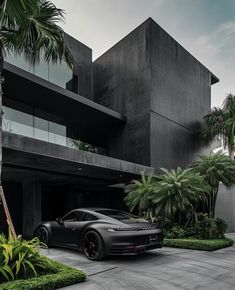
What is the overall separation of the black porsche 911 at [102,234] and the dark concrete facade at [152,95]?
26.7 ft

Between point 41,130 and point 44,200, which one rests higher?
point 41,130

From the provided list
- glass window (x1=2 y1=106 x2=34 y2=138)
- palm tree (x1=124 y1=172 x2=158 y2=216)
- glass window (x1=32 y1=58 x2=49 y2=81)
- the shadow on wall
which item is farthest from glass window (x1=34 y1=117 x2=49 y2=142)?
the shadow on wall

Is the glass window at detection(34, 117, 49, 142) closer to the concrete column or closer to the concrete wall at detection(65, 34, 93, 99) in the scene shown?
the concrete column

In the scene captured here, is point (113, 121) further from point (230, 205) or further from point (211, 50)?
point (230, 205)

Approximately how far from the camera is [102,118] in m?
19.6

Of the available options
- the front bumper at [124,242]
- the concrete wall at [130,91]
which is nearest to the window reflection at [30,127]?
the concrete wall at [130,91]

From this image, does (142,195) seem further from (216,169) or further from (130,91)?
(130,91)

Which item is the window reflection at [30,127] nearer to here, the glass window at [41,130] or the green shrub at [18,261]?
the glass window at [41,130]

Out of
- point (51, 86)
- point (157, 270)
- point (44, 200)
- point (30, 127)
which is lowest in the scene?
point (157, 270)

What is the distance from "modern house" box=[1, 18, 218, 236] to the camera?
48.7 feet

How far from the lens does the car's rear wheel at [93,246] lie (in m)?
8.69

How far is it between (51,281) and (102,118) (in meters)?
14.1

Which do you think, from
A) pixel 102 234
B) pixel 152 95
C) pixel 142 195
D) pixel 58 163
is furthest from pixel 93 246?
pixel 152 95

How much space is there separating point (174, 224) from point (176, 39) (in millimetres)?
12113
